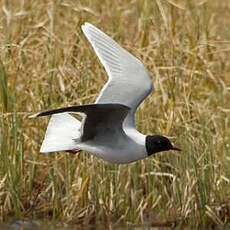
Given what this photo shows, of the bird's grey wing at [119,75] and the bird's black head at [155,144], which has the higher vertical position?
the bird's grey wing at [119,75]

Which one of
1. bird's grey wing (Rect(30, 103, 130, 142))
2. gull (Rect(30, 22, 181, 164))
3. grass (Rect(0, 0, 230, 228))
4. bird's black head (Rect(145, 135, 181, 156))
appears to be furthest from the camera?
grass (Rect(0, 0, 230, 228))

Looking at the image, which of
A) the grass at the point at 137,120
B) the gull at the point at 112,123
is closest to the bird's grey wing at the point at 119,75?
the gull at the point at 112,123

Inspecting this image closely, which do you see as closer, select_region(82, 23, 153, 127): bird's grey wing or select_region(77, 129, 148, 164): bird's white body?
select_region(77, 129, 148, 164): bird's white body

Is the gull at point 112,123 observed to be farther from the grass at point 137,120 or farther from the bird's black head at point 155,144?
the grass at point 137,120

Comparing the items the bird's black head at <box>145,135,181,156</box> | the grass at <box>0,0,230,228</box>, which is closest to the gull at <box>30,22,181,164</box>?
the bird's black head at <box>145,135,181,156</box>

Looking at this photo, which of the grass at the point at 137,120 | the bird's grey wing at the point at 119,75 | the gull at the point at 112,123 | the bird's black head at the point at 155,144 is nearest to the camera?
the gull at the point at 112,123

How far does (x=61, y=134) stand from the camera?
13.2ft

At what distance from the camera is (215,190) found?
478 centimetres

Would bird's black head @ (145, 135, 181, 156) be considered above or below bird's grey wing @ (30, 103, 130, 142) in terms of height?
below

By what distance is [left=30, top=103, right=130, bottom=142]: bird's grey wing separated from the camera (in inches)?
139

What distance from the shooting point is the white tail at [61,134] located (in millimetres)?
3885

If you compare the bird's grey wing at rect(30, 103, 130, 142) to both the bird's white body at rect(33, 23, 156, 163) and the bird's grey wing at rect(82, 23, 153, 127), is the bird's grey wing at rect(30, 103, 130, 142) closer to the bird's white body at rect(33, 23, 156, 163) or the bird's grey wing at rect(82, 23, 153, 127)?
the bird's white body at rect(33, 23, 156, 163)

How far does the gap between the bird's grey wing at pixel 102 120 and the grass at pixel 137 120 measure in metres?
0.85

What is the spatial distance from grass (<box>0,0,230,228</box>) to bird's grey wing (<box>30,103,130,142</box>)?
0.85m
